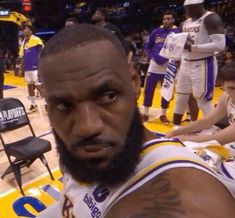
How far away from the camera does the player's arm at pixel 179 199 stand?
0.75m

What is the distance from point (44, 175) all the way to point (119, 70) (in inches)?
111

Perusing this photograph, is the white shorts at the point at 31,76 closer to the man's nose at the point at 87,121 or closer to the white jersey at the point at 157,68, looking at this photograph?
the white jersey at the point at 157,68

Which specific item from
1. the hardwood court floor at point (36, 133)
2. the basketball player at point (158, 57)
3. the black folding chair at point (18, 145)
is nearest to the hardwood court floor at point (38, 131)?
the hardwood court floor at point (36, 133)

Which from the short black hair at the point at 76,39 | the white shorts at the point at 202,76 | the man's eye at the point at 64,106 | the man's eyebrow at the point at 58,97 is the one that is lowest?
the white shorts at the point at 202,76

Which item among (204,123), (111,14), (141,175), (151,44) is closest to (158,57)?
(151,44)

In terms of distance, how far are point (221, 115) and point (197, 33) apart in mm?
1474

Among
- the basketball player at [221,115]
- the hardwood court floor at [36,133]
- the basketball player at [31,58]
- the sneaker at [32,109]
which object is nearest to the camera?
the basketball player at [221,115]

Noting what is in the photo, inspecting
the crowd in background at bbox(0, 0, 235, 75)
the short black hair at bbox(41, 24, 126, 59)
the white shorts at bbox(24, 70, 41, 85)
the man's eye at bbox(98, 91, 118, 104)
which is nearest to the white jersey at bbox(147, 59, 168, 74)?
the white shorts at bbox(24, 70, 41, 85)

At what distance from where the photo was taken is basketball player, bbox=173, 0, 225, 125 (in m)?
3.52

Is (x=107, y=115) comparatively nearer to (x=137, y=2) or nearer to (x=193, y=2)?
(x=193, y=2)

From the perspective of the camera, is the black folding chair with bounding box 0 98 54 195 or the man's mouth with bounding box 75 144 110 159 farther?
the black folding chair with bounding box 0 98 54 195

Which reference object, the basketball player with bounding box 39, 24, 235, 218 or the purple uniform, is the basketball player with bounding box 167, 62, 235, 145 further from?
the purple uniform

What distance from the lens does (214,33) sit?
352cm

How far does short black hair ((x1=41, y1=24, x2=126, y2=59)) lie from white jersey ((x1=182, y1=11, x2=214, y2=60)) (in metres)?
2.82
